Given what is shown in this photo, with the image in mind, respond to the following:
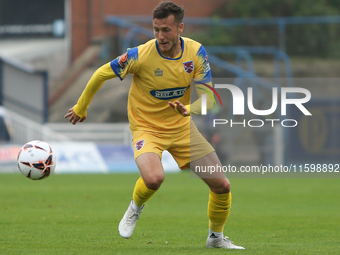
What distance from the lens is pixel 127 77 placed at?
2559 centimetres

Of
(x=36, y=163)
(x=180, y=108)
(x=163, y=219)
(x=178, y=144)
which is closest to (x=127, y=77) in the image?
(x=163, y=219)

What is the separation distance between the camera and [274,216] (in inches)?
360

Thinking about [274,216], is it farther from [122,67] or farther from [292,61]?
[292,61]

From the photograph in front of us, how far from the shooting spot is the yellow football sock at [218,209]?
6.30 m

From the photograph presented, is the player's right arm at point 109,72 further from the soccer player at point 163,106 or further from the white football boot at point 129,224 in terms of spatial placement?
the white football boot at point 129,224

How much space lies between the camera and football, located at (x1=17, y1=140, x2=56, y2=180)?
648cm

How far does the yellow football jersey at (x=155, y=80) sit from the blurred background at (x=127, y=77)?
12770 millimetres

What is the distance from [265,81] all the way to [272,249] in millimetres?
19065

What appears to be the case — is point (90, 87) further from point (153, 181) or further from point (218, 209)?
point (218, 209)

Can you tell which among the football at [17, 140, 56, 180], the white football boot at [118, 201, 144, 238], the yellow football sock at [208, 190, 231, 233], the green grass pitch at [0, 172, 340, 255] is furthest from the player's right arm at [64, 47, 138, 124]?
the yellow football sock at [208, 190, 231, 233]

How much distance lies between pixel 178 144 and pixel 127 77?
1945 centimetres

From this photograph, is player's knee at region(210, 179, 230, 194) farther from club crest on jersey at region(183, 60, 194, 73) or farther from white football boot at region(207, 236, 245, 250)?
club crest on jersey at region(183, 60, 194, 73)

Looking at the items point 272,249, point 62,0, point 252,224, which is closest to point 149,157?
point 272,249

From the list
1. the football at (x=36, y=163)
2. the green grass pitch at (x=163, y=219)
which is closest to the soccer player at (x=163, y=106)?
the green grass pitch at (x=163, y=219)
